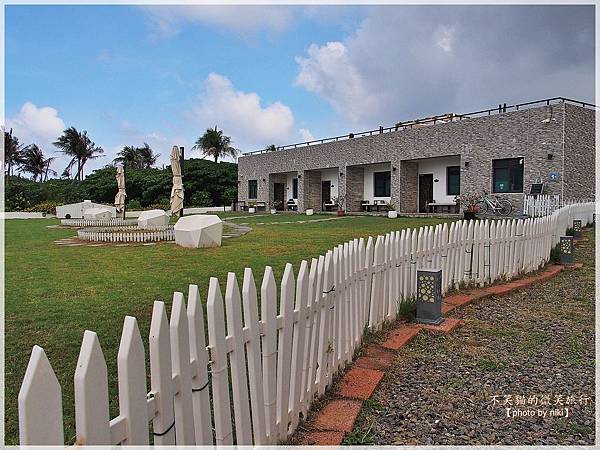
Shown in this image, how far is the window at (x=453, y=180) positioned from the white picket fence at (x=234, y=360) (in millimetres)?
20727

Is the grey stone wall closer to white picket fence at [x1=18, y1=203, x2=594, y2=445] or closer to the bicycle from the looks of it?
the bicycle

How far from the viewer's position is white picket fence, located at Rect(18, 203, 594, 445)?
1.17 m

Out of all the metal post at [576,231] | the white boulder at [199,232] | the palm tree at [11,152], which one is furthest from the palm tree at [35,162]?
the metal post at [576,231]

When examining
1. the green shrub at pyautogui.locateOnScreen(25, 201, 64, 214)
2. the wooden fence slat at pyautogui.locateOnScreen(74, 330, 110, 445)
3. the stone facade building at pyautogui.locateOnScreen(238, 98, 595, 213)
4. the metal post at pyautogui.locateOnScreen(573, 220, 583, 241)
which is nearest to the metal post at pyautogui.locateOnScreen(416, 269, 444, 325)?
the wooden fence slat at pyautogui.locateOnScreen(74, 330, 110, 445)

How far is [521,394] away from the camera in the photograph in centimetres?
284

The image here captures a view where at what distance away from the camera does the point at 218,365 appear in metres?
1.81

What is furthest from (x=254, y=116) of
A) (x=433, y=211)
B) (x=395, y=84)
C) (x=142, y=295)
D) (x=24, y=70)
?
(x=142, y=295)

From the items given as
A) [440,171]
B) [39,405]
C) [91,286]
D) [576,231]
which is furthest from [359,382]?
[440,171]

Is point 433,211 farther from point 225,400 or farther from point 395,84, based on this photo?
point 225,400

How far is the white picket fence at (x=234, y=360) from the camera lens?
45.9 inches

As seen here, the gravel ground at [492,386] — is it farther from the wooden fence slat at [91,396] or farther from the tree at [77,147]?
the tree at [77,147]

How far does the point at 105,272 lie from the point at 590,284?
23.8 feet

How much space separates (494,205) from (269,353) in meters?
20.0

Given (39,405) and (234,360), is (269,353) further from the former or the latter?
(39,405)
